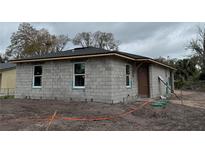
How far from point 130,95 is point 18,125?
283 inches

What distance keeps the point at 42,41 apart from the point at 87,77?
1063 inches

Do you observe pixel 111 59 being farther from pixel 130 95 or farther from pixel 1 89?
pixel 1 89

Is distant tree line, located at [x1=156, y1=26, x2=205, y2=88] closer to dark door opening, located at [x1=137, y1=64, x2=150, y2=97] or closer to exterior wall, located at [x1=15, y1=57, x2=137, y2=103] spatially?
dark door opening, located at [x1=137, y1=64, x2=150, y2=97]

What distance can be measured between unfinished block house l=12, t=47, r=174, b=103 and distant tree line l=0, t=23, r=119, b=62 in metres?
20.0

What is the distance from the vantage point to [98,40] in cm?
3750

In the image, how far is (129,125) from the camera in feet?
17.3

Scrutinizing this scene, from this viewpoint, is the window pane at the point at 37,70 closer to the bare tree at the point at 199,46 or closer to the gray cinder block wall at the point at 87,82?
the gray cinder block wall at the point at 87,82

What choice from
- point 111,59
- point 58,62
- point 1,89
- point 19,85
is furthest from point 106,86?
point 1,89

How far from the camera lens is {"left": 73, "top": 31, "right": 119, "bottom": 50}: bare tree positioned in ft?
123

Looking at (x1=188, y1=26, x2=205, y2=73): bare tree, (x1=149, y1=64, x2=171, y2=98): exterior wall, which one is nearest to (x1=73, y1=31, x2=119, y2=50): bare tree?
(x1=188, y1=26, x2=205, y2=73): bare tree

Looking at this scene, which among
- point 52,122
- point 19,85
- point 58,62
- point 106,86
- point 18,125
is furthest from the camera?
point 19,85

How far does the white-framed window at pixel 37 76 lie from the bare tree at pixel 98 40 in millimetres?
26417

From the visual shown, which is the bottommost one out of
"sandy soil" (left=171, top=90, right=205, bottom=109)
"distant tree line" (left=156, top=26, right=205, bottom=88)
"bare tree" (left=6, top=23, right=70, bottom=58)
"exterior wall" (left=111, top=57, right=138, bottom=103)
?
"sandy soil" (left=171, top=90, right=205, bottom=109)

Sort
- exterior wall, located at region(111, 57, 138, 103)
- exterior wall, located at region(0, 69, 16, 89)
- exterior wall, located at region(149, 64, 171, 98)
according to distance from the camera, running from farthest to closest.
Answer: exterior wall, located at region(0, 69, 16, 89) < exterior wall, located at region(149, 64, 171, 98) < exterior wall, located at region(111, 57, 138, 103)
